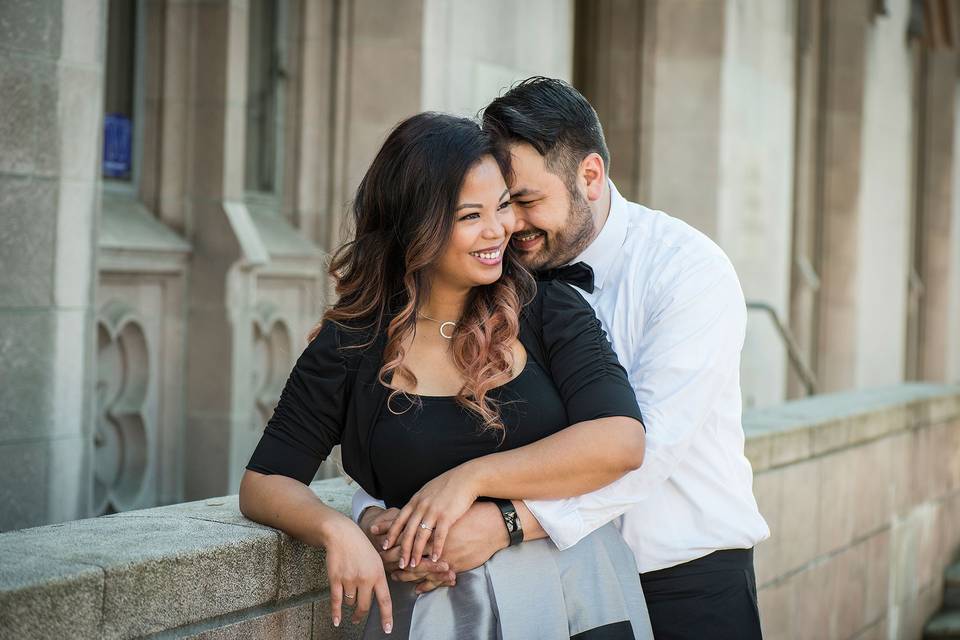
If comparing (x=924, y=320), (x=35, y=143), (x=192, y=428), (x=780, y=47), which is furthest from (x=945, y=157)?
(x=35, y=143)

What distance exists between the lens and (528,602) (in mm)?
2498

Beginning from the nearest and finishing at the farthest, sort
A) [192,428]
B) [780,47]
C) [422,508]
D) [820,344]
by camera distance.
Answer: [422,508] → [192,428] → [780,47] → [820,344]

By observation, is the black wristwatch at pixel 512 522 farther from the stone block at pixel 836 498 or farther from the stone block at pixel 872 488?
the stone block at pixel 872 488

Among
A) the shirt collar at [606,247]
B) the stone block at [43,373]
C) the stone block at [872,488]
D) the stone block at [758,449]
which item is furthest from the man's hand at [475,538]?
the stone block at [872,488]

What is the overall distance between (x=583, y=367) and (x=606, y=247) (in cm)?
52

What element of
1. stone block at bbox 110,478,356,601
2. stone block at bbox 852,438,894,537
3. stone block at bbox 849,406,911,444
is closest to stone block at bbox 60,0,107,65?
stone block at bbox 110,478,356,601

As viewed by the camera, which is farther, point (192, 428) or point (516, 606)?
point (192, 428)

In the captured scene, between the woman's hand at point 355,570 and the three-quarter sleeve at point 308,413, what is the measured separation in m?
0.17

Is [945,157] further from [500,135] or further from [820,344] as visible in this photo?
[500,135]

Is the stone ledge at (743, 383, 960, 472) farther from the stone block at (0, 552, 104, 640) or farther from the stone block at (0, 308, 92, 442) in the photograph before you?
the stone block at (0, 552, 104, 640)

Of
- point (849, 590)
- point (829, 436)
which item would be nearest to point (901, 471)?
point (849, 590)

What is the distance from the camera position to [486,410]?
2488 mm

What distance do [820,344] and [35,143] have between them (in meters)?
11.8

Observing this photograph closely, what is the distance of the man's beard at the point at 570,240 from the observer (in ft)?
9.70
